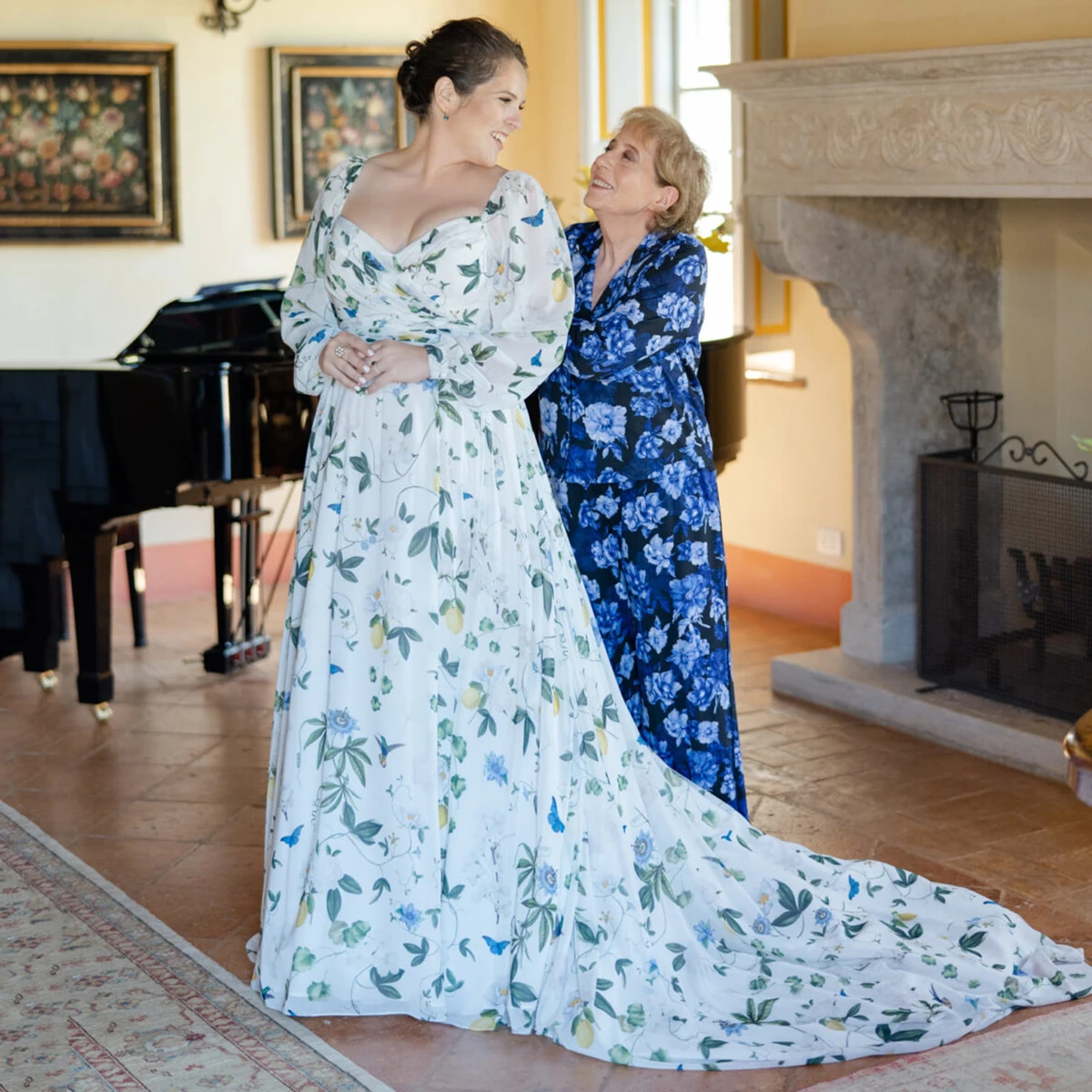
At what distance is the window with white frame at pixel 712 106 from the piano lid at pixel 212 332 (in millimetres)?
1940

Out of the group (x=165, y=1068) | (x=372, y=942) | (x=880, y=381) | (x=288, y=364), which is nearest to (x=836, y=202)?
(x=880, y=381)

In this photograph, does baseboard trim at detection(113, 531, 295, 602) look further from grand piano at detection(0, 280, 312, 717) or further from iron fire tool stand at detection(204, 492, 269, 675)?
grand piano at detection(0, 280, 312, 717)

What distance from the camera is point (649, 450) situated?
3.75 m

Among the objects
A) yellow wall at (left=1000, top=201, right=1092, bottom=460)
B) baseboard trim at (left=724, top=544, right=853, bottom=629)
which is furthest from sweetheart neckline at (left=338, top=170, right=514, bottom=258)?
baseboard trim at (left=724, top=544, right=853, bottom=629)

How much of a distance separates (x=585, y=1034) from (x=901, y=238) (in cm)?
317

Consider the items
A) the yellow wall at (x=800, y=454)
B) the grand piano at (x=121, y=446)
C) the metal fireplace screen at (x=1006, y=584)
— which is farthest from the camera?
the yellow wall at (x=800, y=454)

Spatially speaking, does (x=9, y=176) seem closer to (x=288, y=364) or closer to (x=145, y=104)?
(x=145, y=104)

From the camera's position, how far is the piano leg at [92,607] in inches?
205

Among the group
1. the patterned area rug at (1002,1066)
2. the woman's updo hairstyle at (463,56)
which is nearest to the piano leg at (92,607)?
Result: the woman's updo hairstyle at (463,56)

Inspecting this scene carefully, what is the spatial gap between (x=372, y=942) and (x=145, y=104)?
450 cm

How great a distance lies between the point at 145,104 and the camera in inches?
263

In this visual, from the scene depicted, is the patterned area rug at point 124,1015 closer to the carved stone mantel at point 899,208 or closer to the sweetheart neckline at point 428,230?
the sweetheart neckline at point 428,230

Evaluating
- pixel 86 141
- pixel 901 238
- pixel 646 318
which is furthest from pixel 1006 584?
pixel 86 141

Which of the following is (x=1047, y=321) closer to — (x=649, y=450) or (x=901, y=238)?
(x=901, y=238)
